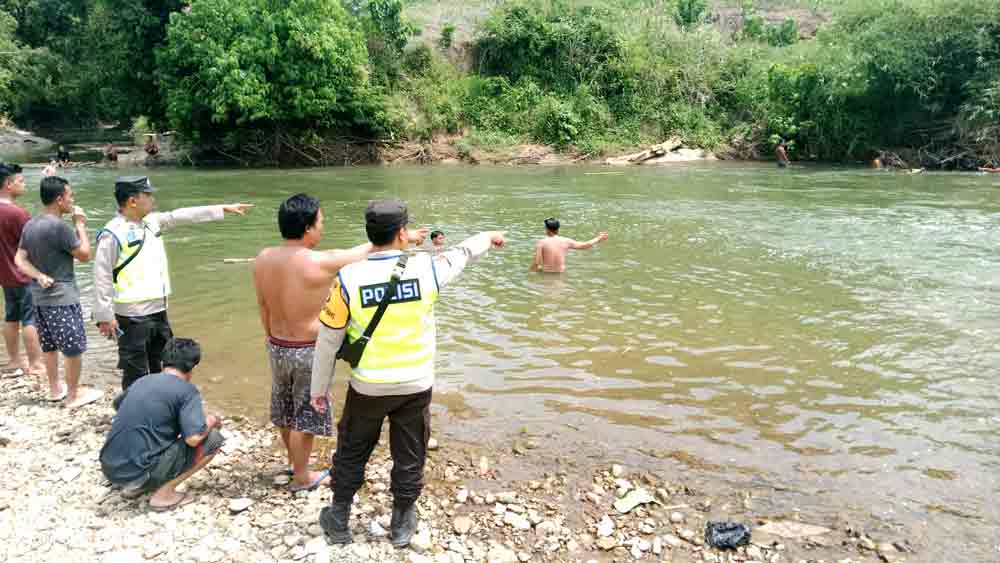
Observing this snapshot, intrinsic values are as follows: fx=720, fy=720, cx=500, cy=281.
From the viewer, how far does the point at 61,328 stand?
573 centimetres

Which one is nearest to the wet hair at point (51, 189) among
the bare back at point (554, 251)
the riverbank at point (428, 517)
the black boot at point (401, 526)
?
the riverbank at point (428, 517)

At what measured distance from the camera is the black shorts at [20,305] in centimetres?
619

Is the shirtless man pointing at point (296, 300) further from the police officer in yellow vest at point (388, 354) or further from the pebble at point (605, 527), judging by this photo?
the pebble at point (605, 527)

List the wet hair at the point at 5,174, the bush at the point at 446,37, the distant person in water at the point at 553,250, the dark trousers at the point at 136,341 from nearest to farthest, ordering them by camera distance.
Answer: the dark trousers at the point at 136,341, the wet hair at the point at 5,174, the distant person in water at the point at 553,250, the bush at the point at 446,37

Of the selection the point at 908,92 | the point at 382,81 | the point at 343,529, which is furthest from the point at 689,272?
the point at 382,81

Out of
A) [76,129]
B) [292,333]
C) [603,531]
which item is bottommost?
[603,531]

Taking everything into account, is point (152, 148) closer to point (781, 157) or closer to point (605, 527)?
point (781, 157)

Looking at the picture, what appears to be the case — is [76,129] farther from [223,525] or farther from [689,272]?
[223,525]

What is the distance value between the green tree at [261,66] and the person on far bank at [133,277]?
22.6 metres

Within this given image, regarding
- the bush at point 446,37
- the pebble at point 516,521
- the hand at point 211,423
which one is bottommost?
the pebble at point 516,521

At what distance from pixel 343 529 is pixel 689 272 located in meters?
8.34

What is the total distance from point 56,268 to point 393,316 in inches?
142

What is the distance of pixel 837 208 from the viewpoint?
17.4m

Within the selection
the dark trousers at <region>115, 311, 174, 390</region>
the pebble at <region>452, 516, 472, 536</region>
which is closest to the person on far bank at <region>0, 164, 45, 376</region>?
the dark trousers at <region>115, 311, 174, 390</region>
